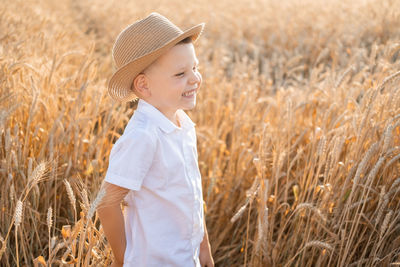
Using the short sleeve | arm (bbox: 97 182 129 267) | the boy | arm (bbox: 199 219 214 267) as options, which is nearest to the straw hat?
the boy

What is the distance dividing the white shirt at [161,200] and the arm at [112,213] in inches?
2.4

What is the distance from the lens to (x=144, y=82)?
136 cm

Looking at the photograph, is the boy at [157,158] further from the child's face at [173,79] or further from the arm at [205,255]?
the arm at [205,255]

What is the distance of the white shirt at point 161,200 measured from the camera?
1301 millimetres

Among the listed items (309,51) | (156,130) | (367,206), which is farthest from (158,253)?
(309,51)

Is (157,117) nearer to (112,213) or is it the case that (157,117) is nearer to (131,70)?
(131,70)

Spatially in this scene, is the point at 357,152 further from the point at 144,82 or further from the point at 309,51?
the point at 309,51

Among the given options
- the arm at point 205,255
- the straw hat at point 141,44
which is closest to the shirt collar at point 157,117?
the straw hat at point 141,44

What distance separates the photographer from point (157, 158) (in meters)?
1.30

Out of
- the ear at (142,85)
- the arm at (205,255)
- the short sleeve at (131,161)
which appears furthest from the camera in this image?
the arm at (205,255)

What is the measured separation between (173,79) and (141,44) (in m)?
0.15

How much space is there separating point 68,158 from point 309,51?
4207 millimetres

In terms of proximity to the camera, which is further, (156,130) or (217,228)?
(217,228)

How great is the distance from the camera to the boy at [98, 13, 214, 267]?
1279mm
